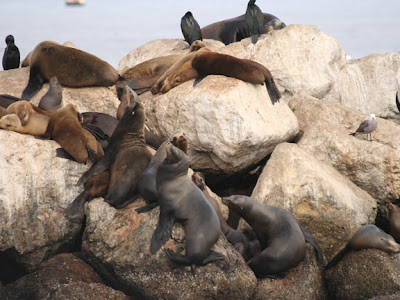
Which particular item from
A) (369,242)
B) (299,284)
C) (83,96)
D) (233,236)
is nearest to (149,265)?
(233,236)

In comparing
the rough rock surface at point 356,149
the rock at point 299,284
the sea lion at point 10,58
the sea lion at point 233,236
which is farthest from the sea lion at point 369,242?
the sea lion at point 10,58

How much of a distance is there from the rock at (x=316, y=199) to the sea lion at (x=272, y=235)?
502mm

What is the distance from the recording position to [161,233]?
20.3ft

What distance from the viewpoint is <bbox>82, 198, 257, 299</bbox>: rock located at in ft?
19.6

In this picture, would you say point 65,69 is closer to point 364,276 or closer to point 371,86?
point 364,276

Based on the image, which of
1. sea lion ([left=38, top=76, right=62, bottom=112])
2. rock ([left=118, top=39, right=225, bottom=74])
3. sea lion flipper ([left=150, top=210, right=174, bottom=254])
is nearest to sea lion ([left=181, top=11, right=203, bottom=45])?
rock ([left=118, top=39, right=225, bottom=74])

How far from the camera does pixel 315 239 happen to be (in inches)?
279

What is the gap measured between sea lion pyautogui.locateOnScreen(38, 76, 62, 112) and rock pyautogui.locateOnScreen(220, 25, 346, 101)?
368 centimetres

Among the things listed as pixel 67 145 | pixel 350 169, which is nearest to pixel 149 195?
pixel 67 145

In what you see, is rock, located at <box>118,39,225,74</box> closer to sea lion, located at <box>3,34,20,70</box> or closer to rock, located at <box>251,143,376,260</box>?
sea lion, located at <box>3,34,20,70</box>

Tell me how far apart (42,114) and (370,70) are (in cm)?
741

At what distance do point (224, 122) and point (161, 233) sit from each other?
254 centimetres

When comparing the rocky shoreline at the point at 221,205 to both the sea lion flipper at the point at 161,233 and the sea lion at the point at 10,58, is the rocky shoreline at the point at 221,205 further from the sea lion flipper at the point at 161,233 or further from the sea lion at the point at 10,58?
the sea lion at the point at 10,58

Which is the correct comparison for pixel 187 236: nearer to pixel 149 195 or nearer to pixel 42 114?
pixel 149 195
